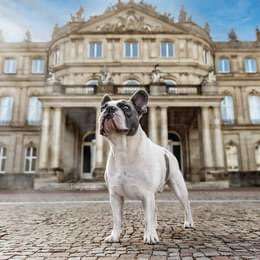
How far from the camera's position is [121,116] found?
3057 mm

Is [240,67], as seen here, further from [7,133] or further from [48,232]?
[48,232]

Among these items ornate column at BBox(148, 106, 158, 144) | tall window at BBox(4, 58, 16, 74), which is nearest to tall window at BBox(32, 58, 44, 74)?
tall window at BBox(4, 58, 16, 74)

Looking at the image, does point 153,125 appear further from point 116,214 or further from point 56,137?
point 116,214

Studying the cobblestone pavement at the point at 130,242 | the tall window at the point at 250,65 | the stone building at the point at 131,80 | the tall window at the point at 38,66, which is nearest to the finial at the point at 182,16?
the stone building at the point at 131,80

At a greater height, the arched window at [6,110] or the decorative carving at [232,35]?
the decorative carving at [232,35]

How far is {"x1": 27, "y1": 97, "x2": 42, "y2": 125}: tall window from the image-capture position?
1156 inches

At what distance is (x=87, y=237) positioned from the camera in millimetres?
3682

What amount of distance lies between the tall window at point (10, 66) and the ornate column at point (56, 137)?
1515 centimetres

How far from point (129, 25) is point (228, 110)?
14092 millimetres

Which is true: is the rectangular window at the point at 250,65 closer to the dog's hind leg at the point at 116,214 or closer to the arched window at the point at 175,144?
the arched window at the point at 175,144

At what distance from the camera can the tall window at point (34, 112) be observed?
29.4 m

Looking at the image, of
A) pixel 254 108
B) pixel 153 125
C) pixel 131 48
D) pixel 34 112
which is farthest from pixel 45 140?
pixel 254 108

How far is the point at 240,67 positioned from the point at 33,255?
33264mm

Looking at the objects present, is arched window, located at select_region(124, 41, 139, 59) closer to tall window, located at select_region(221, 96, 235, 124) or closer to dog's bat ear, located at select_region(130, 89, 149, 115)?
tall window, located at select_region(221, 96, 235, 124)
